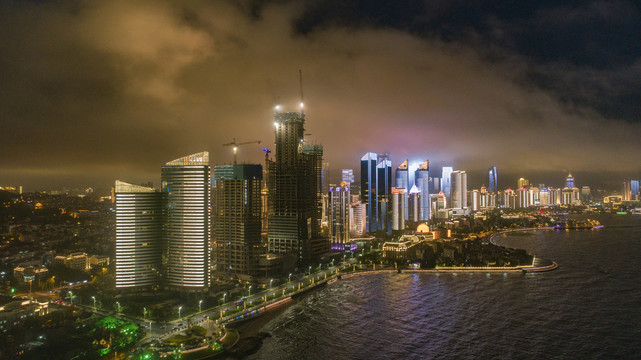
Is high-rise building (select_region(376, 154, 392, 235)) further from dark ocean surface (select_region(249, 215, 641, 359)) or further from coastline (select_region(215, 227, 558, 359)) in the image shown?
dark ocean surface (select_region(249, 215, 641, 359))

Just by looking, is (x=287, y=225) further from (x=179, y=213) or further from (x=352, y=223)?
(x=352, y=223)

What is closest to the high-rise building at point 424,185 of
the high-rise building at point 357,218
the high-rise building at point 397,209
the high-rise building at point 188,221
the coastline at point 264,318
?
the high-rise building at point 397,209

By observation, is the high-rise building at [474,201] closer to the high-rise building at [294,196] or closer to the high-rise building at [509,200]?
the high-rise building at [509,200]

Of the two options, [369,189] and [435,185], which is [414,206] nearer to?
[369,189]

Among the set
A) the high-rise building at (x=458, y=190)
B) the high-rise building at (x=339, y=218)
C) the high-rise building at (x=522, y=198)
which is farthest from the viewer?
the high-rise building at (x=522, y=198)

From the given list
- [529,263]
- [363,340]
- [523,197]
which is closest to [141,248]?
[363,340]

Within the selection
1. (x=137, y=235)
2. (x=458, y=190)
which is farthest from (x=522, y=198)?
(x=137, y=235)

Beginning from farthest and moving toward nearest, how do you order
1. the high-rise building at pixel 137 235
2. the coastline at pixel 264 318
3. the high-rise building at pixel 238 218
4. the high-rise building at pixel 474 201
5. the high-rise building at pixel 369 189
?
the high-rise building at pixel 474 201 < the high-rise building at pixel 369 189 < the high-rise building at pixel 238 218 < the high-rise building at pixel 137 235 < the coastline at pixel 264 318
